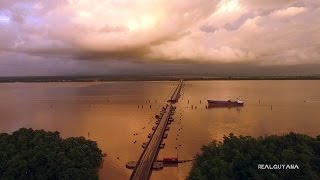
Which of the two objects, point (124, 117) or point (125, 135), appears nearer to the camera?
point (125, 135)

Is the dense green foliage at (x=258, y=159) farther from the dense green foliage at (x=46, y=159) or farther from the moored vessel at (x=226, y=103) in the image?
the moored vessel at (x=226, y=103)

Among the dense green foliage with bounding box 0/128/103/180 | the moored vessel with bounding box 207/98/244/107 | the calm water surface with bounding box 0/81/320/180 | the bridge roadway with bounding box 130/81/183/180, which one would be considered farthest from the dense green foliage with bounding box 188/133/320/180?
the moored vessel with bounding box 207/98/244/107

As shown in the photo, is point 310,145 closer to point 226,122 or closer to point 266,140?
point 266,140

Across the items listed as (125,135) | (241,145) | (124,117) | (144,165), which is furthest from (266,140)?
(124,117)

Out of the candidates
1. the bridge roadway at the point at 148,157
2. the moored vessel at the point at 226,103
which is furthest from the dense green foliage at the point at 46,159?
the moored vessel at the point at 226,103

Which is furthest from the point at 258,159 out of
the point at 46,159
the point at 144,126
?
the point at 144,126

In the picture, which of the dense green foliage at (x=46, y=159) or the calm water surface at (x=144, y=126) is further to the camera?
the calm water surface at (x=144, y=126)

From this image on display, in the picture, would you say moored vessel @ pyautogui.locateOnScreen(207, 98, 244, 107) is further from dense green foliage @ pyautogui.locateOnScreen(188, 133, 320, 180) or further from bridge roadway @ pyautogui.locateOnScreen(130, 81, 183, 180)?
dense green foliage @ pyautogui.locateOnScreen(188, 133, 320, 180)
